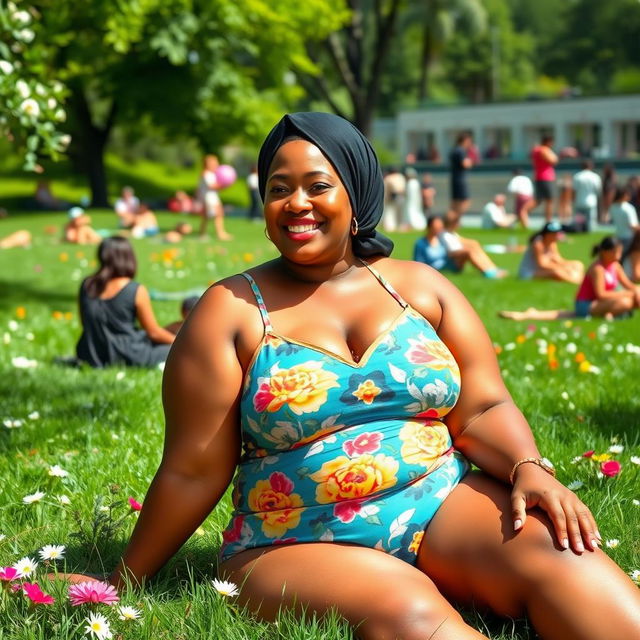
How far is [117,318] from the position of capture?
823 centimetres

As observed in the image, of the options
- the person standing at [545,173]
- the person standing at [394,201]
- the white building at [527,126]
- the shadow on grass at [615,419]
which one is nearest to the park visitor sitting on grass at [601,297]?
the shadow on grass at [615,419]

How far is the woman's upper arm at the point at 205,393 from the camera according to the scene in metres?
3.07

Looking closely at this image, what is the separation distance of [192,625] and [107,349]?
17.2ft

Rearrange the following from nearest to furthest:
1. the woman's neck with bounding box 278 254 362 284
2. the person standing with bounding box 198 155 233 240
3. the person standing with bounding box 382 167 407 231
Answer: the woman's neck with bounding box 278 254 362 284, the person standing with bounding box 198 155 233 240, the person standing with bounding box 382 167 407 231

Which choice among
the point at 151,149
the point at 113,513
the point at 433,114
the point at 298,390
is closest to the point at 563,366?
the point at 113,513

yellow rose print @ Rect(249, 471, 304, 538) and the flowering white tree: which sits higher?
the flowering white tree

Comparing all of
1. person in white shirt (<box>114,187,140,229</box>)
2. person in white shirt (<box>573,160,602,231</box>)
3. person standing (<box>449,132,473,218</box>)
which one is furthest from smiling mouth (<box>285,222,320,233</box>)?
person in white shirt (<box>114,187,140,229</box>)

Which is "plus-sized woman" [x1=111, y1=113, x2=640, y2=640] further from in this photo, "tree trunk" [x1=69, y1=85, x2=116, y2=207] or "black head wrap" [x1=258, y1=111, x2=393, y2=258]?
"tree trunk" [x1=69, y1=85, x2=116, y2=207]

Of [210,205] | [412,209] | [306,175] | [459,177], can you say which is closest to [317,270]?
[306,175]

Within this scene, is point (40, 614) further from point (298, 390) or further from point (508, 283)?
point (508, 283)

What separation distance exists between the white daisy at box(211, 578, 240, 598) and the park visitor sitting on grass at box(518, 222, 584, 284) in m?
11.6

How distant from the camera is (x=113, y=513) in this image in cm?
409

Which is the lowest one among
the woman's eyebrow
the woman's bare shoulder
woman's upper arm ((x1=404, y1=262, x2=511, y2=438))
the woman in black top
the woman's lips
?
the woman in black top

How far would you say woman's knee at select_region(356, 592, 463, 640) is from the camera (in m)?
2.71
